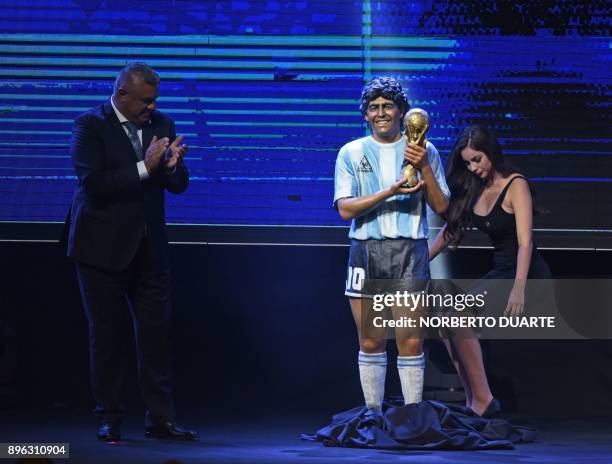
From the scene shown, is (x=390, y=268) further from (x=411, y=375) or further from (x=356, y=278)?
(x=411, y=375)

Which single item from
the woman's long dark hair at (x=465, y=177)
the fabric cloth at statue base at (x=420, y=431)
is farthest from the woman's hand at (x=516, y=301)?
the fabric cloth at statue base at (x=420, y=431)

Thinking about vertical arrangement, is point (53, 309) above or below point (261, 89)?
below

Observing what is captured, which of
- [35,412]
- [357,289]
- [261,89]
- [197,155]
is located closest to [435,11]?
[261,89]

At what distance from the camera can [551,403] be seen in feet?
19.1

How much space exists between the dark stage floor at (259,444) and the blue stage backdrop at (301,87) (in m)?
1.06

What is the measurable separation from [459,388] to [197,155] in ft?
5.91

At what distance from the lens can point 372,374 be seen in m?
4.63

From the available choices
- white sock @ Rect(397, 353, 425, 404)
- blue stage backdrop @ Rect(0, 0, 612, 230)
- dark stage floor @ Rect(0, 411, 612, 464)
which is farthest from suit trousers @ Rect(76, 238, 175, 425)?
blue stage backdrop @ Rect(0, 0, 612, 230)

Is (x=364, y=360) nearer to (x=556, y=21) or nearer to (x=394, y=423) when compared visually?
(x=394, y=423)

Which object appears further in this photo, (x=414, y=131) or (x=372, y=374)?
(x=372, y=374)

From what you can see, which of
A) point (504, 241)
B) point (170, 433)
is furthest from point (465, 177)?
point (170, 433)

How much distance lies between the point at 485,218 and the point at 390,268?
35.5 inches

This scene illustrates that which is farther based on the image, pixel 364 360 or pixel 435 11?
pixel 435 11

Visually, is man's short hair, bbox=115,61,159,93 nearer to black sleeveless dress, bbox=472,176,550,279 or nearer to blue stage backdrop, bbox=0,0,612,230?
blue stage backdrop, bbox=0,0,612,230
